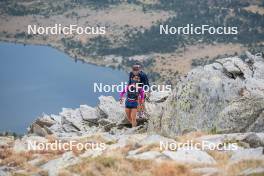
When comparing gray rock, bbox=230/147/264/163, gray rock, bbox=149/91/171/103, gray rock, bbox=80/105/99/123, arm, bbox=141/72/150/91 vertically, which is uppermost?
arm, bbox=141/72/150/91

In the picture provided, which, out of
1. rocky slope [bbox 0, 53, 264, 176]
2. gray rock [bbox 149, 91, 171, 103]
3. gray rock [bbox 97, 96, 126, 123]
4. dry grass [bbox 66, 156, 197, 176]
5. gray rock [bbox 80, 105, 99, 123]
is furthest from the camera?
gray rock [bbox 80, 105, 99, 123]

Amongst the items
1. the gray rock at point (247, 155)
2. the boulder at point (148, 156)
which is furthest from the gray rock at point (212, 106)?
the boulder at point (148, 156)

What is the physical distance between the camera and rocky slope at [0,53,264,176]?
1808cm

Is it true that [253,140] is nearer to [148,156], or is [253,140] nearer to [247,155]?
[247,155]

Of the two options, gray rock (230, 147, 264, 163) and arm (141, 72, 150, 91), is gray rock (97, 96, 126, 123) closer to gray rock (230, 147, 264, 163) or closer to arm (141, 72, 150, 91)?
arm (141, 72, 150, 91)

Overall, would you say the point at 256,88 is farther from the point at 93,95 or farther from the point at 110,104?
the point at 93,95

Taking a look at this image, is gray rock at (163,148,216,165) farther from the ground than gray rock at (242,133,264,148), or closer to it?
closer to it

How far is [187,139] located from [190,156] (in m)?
2.79

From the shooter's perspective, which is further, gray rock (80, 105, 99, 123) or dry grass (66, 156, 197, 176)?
gray rock (80, 105, 99, 123)

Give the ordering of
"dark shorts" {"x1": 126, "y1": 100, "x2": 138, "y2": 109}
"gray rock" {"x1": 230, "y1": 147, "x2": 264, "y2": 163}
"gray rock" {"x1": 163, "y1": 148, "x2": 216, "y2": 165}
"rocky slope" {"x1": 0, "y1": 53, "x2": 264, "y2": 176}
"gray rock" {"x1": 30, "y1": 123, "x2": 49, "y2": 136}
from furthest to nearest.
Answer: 1. "gray rock" {"x1": 30, "y1": 123, "x2": 49, "y2": 136}
2. "dark shorts" {"x1": 126, "y1": 100, "x2": 138, "y2": 109}
3. "gray rock" {"x1": 163, "y1": 148, "x2": 216, "y2": 165}
4. "rocky slope" {"x1": 0, "y1": 53, "x2": 264, "y2": 176}
5. "gray rock" {"x1": 230, "y1": 147, "x2": 264, "y2": 163}

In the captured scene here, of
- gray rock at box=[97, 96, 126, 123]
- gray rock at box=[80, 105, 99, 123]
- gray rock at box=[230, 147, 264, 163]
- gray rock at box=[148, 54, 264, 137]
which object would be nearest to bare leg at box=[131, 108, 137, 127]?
gray rock at box=[148, 54, 264, 137]

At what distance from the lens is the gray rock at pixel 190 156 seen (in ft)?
60.0

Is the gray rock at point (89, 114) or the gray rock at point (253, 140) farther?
the gray rock at point (89, 114)

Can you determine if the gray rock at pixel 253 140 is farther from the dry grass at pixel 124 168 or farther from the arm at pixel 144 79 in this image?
the arm at pixel 144 79
